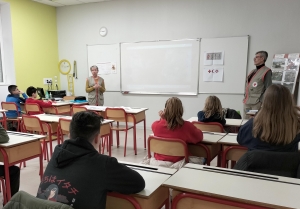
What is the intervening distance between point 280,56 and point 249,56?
561 millimetres

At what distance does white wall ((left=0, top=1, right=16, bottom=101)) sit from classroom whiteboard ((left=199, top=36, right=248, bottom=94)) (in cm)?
439

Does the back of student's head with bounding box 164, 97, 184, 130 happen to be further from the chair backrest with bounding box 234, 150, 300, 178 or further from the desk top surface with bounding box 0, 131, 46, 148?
the desk top surface with bounding box 0, 131, 46, 148

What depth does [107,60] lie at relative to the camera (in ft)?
21.0

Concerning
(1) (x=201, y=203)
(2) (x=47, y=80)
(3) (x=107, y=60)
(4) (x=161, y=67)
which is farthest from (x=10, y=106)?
(1) (x=201, y=203)

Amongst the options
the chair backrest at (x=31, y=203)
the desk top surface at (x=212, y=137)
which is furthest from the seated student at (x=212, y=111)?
the chair backrest at (x=31, y=203)

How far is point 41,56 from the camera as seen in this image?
6578 millimetres

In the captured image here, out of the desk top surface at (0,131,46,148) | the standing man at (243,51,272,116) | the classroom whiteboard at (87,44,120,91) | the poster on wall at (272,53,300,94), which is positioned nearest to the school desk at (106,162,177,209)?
the desk top surface at (0,131,46,148)

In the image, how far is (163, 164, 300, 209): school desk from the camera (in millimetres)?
1199

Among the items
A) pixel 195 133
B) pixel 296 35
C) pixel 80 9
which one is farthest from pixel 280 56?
pixel 80 9

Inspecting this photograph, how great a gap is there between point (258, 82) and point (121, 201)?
132 inches

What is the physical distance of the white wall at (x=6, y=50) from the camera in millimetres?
5773

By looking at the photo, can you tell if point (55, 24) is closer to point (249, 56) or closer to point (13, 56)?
point (13, 56)

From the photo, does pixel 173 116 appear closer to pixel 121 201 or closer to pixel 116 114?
pixel 121 201

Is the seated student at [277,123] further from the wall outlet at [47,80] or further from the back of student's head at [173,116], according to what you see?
the wall outlet at [47,80]
